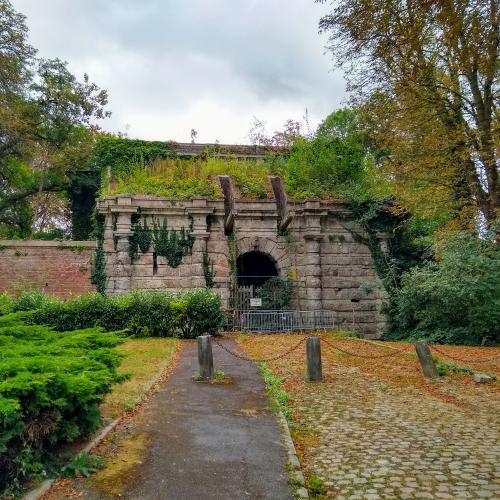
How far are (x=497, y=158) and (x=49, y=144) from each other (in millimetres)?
23789

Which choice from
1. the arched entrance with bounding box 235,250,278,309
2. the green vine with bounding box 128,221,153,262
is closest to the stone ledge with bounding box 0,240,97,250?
the green vine with bounding box 128,221,153,262

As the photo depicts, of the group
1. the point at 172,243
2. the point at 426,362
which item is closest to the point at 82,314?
the point at 172,243

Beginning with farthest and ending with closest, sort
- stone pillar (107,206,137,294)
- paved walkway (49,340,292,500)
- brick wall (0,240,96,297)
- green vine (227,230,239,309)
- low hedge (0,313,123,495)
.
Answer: brick wall (0,240,96,297) → green vine (227,230,239,309) → stone pillar (107,206,137,294) → paved walkway (49,340,292,500) → low hedge (0,313,123,495)

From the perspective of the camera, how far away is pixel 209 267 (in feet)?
60.1

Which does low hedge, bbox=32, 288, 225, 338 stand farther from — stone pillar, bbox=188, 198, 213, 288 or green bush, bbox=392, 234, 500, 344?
green bush, bbox=392, 234, 500, 344

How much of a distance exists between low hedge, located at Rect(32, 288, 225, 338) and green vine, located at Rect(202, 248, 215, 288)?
2.75 m

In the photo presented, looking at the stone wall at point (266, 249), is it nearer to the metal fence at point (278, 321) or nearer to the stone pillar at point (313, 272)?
the stone pillar at point (313, 272)

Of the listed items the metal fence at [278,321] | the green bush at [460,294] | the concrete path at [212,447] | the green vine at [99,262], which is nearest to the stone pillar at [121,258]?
the green vine at [99,262]

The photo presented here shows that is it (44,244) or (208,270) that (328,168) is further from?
(44,244)

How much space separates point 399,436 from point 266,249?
44.4 feet

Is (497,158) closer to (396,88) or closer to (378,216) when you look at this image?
(396,88)

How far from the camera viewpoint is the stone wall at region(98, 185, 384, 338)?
18078 millimetres

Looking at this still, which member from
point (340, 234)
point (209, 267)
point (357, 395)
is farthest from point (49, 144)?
point (357, 395)

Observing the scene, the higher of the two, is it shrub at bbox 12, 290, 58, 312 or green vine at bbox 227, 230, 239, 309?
green vine at bbox 227, 230, 239, 309
